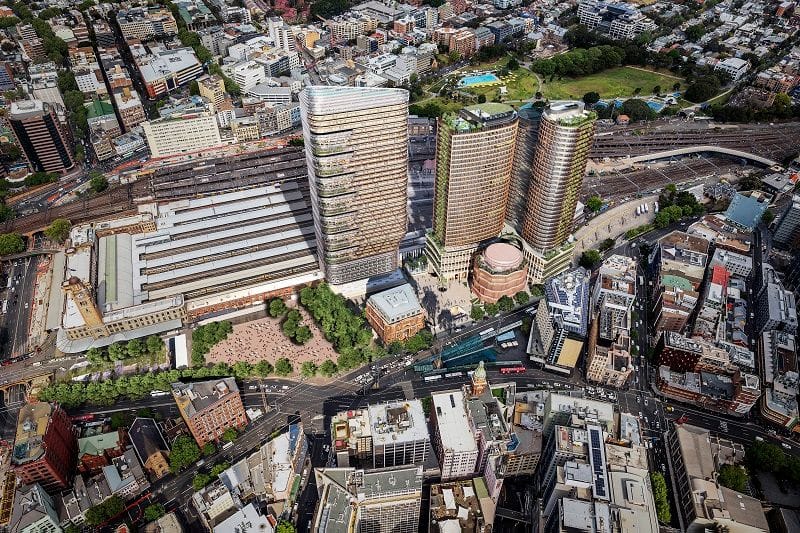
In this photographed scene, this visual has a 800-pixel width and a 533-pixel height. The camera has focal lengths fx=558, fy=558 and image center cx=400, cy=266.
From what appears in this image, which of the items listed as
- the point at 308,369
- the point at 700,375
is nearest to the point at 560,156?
the point at 700,375

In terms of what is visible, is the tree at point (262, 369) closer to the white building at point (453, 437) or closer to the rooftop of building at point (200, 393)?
the rooftop of building at point (200, 393)

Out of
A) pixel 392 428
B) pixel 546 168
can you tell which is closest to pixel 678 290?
pixel 546 168

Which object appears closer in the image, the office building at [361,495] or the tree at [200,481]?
the office building at [361,495]

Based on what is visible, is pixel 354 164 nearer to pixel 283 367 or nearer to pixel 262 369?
pixel 283 367

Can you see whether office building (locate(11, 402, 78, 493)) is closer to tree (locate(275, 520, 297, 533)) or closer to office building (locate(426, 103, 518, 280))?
tree (locate(275, 520, 297, 533))

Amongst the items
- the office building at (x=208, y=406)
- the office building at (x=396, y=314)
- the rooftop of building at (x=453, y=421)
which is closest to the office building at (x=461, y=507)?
the rooftop of building at (x=453, y=421)
